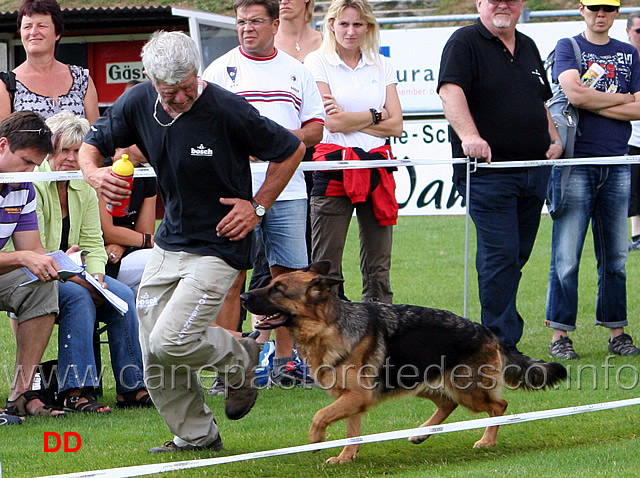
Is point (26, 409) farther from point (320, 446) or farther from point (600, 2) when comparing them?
point (600, 2)

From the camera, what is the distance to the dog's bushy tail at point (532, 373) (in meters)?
5.27

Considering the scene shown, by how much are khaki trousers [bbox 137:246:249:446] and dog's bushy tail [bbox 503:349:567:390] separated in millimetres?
1441

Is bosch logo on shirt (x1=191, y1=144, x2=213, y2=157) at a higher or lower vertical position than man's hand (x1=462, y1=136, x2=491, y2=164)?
higher

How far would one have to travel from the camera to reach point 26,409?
5.73 metres

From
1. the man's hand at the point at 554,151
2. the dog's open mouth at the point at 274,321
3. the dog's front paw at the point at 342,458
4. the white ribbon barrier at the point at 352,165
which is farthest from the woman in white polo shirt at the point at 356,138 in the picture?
the dog's front paw at the point at 342,458

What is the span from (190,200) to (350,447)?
1.47 m

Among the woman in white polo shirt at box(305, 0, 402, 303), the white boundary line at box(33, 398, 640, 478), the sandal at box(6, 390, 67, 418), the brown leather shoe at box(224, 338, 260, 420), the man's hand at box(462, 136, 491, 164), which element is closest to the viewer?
the white boundary line at box(33, 398, 640, 478)

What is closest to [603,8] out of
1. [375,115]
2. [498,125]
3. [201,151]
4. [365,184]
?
[498,125]

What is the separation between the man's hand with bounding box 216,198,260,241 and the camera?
455cm

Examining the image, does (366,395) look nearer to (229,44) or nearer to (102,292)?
(102,292)

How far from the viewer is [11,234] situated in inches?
225

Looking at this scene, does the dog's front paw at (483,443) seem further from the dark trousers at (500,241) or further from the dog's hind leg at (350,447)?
the dark trousers at (500,241)

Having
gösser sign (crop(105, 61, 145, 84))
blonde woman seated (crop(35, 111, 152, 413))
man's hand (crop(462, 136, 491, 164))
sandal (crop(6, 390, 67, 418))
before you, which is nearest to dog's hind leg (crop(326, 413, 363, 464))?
blonde woman seated (crop(35, 111, 152, 413))

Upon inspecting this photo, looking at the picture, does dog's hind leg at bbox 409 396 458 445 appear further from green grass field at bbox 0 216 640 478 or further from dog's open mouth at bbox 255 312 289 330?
dog's open mouth at bbox 255 312 289 330
